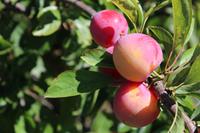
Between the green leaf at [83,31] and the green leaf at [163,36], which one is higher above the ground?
the green leaf at [163,36]

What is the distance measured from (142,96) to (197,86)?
0.13m

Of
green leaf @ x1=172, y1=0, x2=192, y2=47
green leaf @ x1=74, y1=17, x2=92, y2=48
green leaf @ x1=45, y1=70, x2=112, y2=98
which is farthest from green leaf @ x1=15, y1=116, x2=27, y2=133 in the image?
green leaf @ x1=172, y1=0, x2=192, y2=47

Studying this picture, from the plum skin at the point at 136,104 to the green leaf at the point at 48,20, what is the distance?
730 mm

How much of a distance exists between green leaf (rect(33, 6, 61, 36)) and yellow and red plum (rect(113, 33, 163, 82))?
712 millimetres

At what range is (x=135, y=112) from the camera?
1.00 meters

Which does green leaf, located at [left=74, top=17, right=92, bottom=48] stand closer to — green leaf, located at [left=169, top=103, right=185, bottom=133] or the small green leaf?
the small green leaf

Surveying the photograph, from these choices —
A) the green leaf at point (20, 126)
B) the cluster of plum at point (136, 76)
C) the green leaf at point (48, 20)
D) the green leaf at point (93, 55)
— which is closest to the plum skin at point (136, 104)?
the cluster of plum at point (136, 76)

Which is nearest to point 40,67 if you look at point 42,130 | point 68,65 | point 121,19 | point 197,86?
point 68,65

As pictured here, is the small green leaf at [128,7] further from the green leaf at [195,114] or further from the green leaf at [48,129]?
the green leaf at [48,129]

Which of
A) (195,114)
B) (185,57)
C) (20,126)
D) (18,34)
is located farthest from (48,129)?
(195,114)

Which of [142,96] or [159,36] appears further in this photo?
[159,36]

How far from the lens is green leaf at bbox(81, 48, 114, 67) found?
107 centimetres

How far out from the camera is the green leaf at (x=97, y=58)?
3.51 ft

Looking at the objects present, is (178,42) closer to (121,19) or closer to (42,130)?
(121,19)
